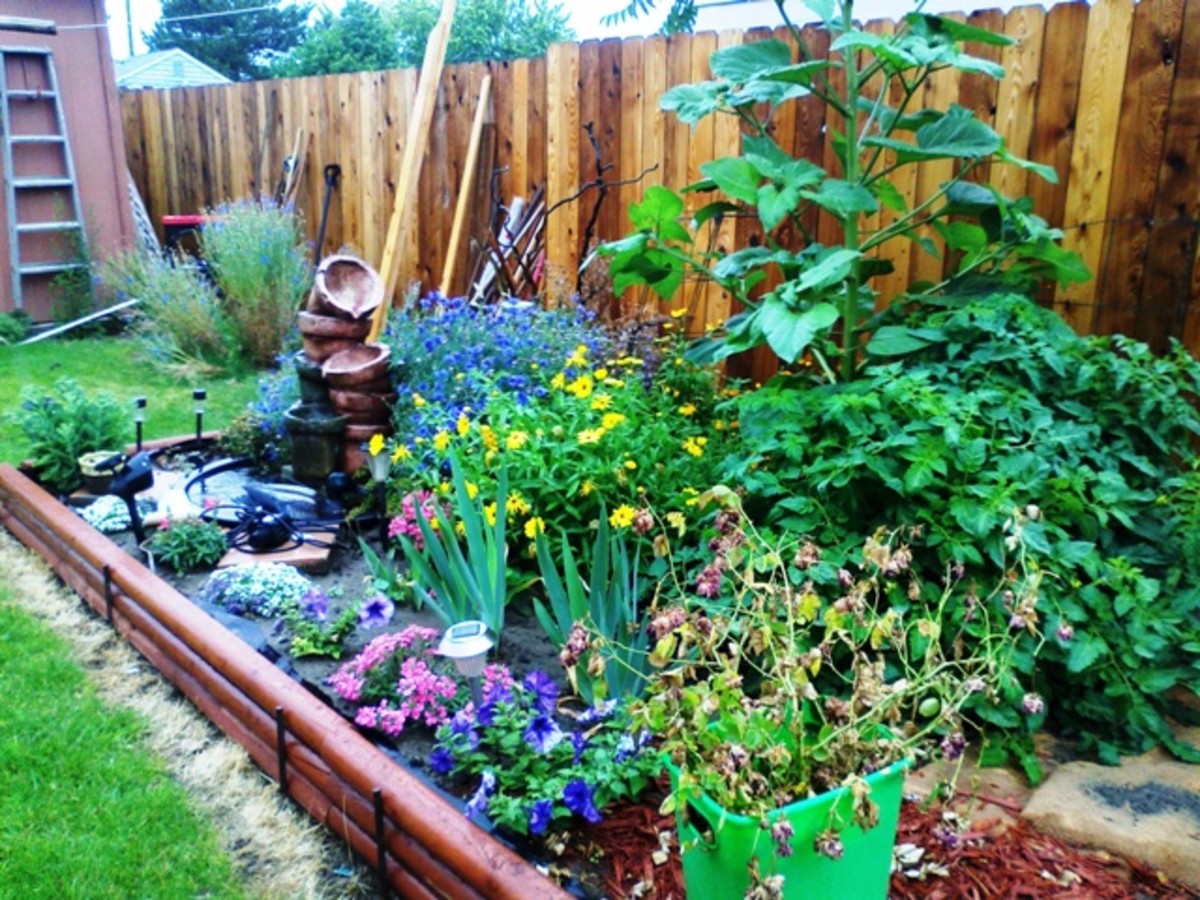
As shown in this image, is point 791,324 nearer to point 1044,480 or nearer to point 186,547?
point 1044,480

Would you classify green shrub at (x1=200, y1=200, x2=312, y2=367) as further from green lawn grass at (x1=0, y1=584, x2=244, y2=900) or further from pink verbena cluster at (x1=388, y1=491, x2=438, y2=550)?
green lawn grass at (x1=0, y1=584, x2=244, y2=900)

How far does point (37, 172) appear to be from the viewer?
780 centimetres

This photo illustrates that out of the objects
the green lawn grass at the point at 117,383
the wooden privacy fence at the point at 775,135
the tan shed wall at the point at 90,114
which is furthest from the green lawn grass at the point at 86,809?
the tan shed wall at the point at 90,114

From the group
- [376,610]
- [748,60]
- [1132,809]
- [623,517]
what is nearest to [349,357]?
[376,610]

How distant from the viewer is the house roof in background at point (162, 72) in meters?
17.4

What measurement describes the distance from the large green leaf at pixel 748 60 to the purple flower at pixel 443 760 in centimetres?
209

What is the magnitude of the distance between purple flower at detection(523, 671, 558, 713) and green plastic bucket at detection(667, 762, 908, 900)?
2.29 ft

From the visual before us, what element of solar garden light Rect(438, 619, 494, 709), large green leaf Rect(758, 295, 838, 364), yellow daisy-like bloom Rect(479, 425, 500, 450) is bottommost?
solar garden light Rect(438, 619, 494, 709)

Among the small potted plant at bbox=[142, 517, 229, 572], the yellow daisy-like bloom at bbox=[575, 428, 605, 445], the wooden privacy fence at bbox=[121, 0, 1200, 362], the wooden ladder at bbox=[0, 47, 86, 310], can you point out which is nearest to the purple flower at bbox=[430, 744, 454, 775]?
the yellow daisy-like bloom at bbox=[575, 428, 605, 445]

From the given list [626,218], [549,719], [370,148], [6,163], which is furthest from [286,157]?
[549,719]

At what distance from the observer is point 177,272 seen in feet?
20.6

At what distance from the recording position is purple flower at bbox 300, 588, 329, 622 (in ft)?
8.93

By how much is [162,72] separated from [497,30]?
13537 millimetres

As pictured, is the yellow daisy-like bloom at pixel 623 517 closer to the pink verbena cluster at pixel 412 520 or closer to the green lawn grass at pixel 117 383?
the pink verbena cluster at pixel 412 520
